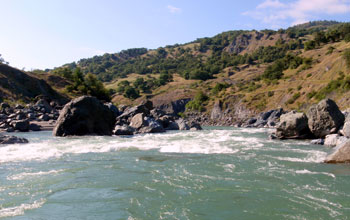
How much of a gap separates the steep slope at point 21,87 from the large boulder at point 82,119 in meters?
32.3

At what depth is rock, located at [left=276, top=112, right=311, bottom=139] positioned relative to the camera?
27531 millimetres

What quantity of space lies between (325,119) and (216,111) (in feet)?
242

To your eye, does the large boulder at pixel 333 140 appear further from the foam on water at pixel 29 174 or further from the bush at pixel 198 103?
the bush at pixel 198 103

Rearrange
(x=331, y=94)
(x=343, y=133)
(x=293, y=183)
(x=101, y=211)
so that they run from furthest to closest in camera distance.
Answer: (x=331, y=94) < (x=343, y=133) < (x=293, y=183) < (x=101, y=211)

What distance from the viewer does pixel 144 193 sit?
9203mm

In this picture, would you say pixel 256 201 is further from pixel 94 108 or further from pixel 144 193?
pixel 94 108

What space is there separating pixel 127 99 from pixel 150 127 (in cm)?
10530

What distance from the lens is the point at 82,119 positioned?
31109 millimetres

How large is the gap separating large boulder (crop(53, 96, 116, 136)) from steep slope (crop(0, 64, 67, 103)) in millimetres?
32276

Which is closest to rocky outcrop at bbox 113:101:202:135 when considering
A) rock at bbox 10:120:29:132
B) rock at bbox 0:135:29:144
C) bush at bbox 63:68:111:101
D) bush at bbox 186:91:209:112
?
rock at bbox 0:135:29:144

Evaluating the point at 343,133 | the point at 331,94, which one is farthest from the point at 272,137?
the point at 331,94

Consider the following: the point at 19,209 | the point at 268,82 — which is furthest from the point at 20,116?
the point at 268,82

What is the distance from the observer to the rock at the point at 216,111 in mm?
97750

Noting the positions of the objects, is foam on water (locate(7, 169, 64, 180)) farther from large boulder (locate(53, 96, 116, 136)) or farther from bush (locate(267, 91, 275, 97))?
bush (locate(267, 91, 275, 97))
